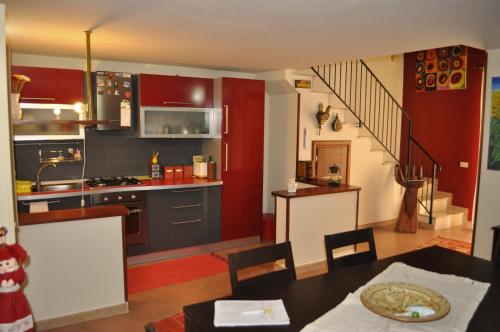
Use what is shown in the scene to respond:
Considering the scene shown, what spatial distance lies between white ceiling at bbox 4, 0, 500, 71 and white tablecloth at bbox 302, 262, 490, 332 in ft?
5.25

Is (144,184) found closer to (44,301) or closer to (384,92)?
(44,301)

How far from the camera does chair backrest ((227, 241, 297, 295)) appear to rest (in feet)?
6.97

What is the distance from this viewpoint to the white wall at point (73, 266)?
3084mm

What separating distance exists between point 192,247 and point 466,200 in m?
4.58

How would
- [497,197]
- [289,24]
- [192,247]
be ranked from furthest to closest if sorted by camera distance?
[192,247] < [497,197] < [289,24]

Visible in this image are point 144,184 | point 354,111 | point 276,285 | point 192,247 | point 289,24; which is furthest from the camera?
point 354,111

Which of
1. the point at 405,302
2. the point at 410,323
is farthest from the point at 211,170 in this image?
the point at 410,323

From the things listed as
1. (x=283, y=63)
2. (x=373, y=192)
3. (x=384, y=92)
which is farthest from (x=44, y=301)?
(x=384, y=92)

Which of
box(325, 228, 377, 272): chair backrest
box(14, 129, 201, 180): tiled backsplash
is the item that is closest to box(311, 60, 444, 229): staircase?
box(14, 129, 201, 180): tiled backsplash

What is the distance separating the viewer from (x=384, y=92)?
6.91 metres

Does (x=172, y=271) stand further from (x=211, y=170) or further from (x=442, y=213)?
(x=442, y=213)

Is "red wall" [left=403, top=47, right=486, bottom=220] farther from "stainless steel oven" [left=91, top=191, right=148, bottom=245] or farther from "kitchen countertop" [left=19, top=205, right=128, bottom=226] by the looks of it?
"kitchen countertop" [left=19, top=205, right=128, bottom=226]

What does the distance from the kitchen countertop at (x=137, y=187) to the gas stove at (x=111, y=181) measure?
0.09 metres

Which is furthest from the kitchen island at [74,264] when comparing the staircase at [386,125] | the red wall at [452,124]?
the red wall at [452,124]
